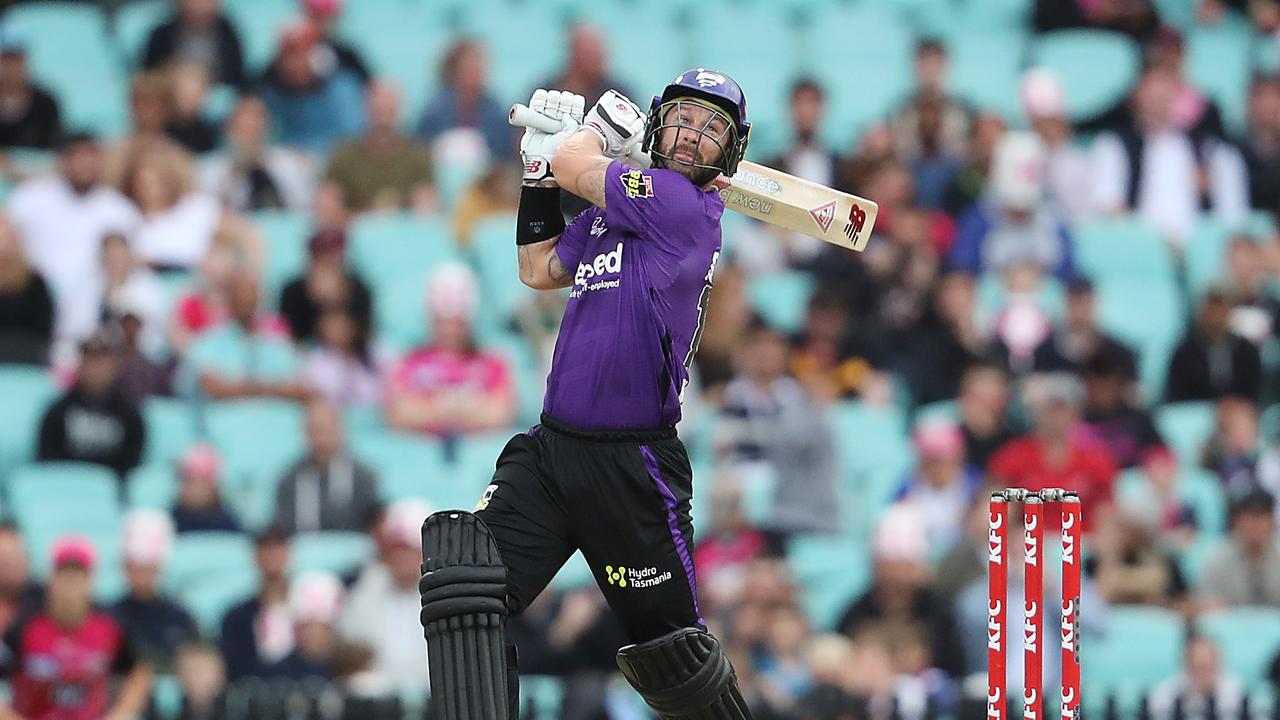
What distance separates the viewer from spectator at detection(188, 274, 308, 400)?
12555mm

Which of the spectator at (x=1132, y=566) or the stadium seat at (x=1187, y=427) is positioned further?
the stadium seat at (x=1187, y=427)

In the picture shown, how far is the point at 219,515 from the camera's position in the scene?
38.7 ft

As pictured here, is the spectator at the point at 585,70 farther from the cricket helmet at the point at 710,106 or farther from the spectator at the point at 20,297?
the cricket helmet at the point at 710,106

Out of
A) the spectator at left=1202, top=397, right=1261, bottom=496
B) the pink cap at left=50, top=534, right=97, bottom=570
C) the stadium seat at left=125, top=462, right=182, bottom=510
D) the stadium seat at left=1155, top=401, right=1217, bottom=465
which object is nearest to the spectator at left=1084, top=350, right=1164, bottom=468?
the stadium seat at left=1155, top=401, right=1217, bottom=465

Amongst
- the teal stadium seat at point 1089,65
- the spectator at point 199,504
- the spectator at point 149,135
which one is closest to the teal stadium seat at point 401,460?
the spectator at point 199,504

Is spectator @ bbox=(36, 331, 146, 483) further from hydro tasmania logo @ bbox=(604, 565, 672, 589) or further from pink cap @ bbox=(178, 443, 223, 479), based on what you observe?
hydro tasmania logo @ bbox=(604, 565, 672, 589)

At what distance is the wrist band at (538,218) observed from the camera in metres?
7.04

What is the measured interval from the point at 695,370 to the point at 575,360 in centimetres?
604

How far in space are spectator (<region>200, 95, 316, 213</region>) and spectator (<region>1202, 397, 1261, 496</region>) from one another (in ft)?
20.3

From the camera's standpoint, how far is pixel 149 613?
439 inches

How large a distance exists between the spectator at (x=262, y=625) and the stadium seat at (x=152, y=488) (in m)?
0.92

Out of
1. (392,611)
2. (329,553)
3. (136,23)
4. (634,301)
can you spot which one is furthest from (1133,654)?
(136,23)

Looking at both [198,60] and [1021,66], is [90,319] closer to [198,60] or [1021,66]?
[198,60]

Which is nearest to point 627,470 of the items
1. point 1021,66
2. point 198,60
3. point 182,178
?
point 182,178
